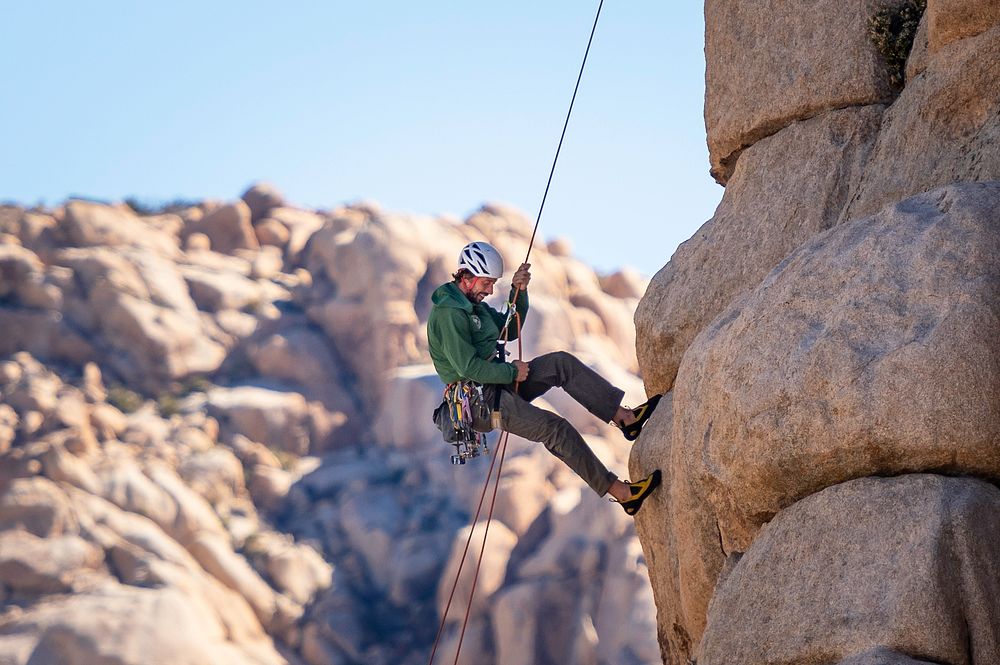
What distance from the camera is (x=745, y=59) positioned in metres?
10.7

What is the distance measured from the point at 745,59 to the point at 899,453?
188 inches

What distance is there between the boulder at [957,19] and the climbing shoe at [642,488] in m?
3.74

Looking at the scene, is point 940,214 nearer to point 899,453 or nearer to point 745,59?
point 899,453

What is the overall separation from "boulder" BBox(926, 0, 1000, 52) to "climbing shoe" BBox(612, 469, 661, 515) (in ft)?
12.3

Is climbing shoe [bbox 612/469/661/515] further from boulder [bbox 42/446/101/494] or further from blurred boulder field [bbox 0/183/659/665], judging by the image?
boulder [bbox 42/446/101/494]

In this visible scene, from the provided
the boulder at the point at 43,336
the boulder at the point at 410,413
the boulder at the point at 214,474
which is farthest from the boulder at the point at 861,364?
the boulder at the point at 43,336

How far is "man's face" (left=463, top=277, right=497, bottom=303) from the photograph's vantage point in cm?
1051

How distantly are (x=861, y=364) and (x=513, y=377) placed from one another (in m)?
3.66

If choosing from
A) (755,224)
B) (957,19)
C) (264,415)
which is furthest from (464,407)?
(264,415)

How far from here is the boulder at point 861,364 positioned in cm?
684

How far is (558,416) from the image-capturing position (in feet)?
33.6

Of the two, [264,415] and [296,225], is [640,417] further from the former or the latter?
[296,225]

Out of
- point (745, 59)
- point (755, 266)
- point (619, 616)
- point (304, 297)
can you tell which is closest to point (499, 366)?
point (755, 266)

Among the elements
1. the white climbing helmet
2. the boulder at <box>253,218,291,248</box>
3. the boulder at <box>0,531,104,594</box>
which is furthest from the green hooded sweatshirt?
the boulder at <box>253,218,291,248</box>
